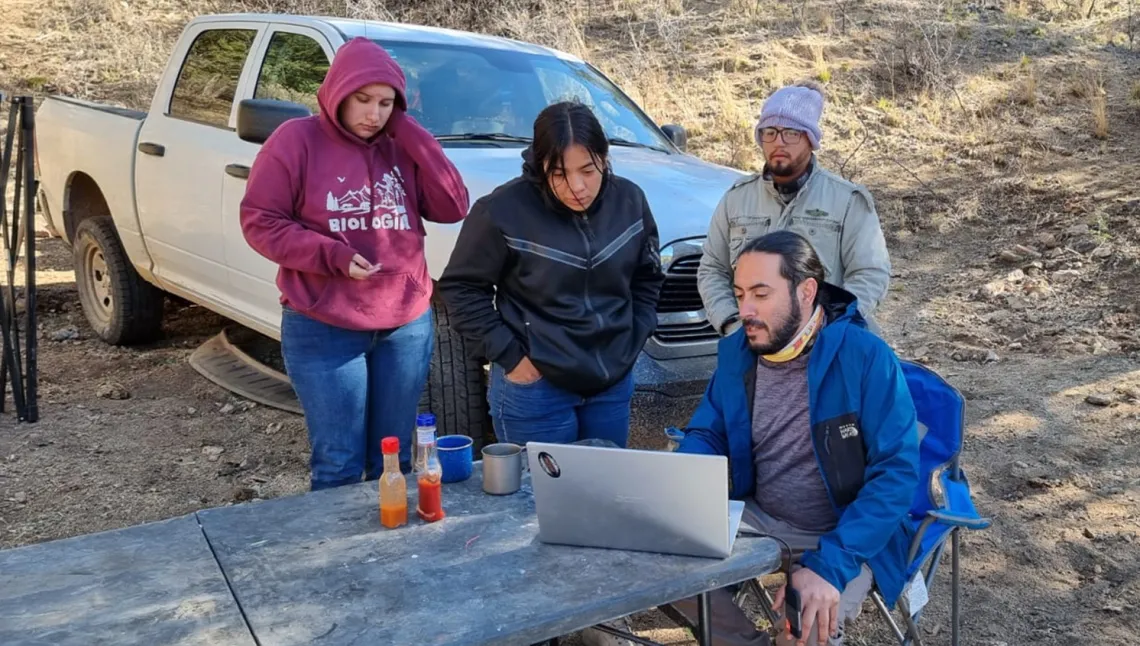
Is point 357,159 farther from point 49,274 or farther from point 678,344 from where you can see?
point 49,274

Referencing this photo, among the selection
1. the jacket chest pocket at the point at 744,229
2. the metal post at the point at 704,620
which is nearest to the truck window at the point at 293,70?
the jacket chest pocket at the point at 744,229

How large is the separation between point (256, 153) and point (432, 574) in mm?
3110

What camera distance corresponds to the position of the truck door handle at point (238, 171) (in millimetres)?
4899

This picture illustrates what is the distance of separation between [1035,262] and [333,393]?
6162mm

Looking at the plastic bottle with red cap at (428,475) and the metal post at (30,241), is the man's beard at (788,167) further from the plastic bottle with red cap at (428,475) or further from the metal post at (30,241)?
the metal post at (30,241)

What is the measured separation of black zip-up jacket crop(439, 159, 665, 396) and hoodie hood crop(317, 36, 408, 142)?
0.47 metres

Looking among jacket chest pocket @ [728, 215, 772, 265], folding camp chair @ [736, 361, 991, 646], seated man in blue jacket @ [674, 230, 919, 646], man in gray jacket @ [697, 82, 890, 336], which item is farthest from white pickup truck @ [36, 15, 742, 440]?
folding camp chair @ [736, 361, 991, 646]

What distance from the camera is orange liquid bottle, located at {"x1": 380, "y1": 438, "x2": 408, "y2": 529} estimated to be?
7.93ft

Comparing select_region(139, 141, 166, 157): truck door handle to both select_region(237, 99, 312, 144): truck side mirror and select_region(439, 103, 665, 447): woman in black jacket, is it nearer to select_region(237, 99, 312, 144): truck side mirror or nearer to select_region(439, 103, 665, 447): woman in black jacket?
select_region(237, 99, 312, 144): truck side mirror

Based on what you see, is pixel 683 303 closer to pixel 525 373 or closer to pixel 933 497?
pixel 525 373

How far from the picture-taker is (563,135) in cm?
292

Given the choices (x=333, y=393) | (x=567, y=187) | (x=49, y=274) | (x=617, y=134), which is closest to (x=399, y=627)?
(x=333, y=393)

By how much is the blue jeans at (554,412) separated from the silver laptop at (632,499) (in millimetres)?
888

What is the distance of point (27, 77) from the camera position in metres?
13.7
